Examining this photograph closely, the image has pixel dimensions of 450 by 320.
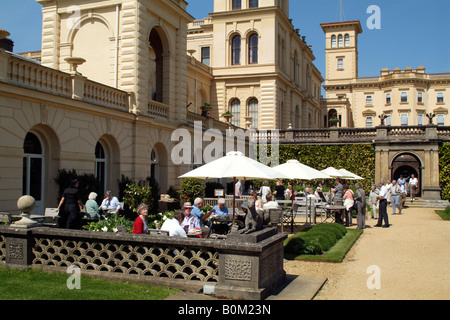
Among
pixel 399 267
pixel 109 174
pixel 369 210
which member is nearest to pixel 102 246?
pixel 399 267

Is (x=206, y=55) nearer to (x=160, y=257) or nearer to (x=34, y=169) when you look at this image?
(x=34, y=169)

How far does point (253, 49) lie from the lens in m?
37.7

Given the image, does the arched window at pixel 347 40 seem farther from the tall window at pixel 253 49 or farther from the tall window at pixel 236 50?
the tall window at pixel 236 50

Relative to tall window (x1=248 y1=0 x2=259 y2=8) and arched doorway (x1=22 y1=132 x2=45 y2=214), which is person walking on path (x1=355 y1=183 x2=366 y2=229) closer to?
arched doorway (x1=22 y1=132 x2=45 y2=214)

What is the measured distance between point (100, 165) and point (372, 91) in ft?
190

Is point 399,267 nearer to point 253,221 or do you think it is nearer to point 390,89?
point 253,221

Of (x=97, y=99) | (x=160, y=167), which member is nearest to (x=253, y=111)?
(x=160, y=167)

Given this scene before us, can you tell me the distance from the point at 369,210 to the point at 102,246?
16807 millimetres

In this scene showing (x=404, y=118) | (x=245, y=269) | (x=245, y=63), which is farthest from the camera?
(x=404, y=118)

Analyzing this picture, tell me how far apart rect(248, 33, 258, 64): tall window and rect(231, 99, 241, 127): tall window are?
3.71 m

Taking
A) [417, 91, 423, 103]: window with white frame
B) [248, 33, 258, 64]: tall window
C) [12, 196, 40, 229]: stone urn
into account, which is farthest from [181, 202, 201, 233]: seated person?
[417, 91, 423, 103]: window with white frame

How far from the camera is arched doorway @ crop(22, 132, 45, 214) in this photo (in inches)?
557

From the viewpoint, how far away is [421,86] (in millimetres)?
64438

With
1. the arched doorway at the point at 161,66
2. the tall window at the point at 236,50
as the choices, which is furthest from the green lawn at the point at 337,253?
the tall window at the point at 236,50
